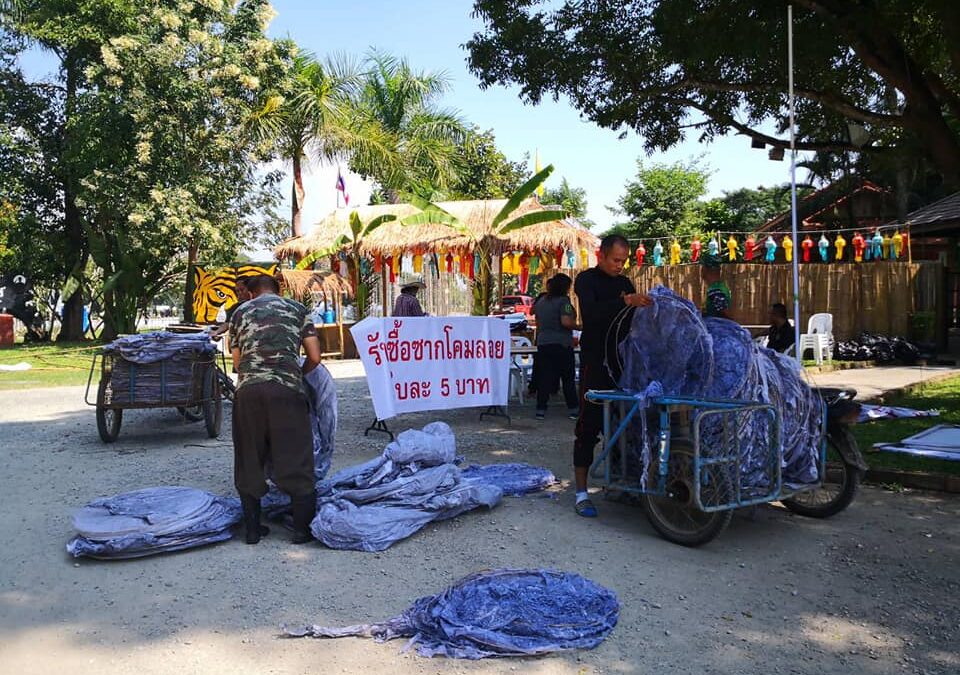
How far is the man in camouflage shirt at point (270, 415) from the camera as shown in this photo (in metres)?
5.23

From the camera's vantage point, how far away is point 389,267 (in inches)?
803

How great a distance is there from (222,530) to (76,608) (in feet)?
3.83

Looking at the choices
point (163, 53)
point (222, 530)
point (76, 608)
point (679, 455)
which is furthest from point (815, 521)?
point (163, 53)

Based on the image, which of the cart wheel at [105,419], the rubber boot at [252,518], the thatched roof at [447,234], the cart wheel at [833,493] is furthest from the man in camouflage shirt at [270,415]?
the thatched roof at [447,234]

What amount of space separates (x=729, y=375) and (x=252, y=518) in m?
3.37

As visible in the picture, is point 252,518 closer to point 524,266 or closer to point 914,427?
point 914,427

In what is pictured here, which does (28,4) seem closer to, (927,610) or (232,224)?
(232,224)

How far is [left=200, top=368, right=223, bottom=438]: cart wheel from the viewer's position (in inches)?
351

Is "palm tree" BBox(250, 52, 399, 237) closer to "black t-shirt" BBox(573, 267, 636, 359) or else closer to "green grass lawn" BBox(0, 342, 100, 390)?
"green grass lawn" BBox(0, 342, 100, 390)

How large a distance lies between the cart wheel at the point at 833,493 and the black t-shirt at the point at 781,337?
402 cm

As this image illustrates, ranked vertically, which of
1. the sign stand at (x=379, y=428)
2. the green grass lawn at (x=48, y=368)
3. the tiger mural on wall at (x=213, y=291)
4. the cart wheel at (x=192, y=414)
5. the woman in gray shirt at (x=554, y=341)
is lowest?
the sign stand at (x=379, y=428)

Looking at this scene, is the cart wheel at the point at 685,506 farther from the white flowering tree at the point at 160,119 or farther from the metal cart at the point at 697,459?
the white flowering tree at the point at 160,119

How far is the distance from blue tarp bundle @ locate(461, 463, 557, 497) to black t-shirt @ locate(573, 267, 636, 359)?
1323mm

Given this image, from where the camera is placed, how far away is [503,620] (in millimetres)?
3826
